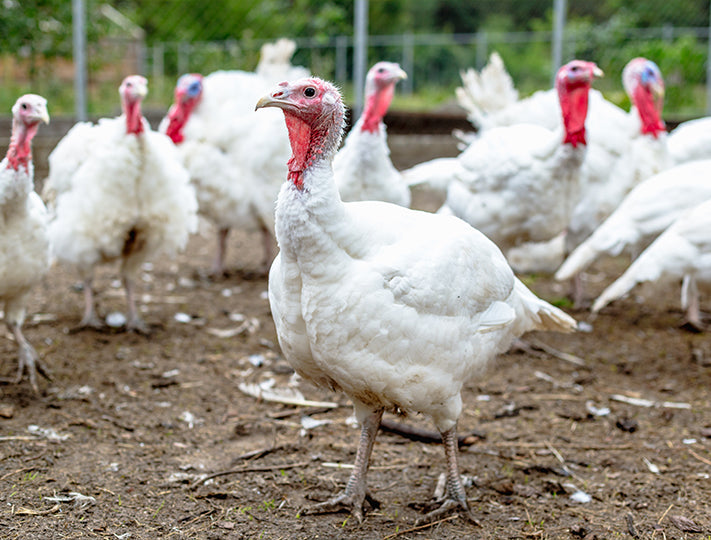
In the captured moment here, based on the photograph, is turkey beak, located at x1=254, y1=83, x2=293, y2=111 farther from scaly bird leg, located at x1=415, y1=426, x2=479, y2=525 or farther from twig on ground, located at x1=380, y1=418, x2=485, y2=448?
twig on ground, located at x1=380, y1=418, x2=485, y2=448

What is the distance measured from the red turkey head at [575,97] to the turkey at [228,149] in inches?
87.9

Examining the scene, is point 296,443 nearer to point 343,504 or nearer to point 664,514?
Result: point 343,504

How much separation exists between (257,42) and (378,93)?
6.35 m

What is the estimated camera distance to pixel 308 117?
110 inches

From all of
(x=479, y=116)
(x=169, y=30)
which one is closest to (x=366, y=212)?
(x=479, y=116)

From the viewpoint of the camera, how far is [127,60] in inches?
442

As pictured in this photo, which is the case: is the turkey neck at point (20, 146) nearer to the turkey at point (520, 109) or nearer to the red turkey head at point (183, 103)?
the red turkey head at point (183, 103)

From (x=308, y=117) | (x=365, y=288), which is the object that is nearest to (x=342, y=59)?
(x=308, y=117)

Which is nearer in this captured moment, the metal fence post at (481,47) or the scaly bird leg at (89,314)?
the scaly bird leg at (89,314)

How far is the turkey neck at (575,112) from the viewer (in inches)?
201

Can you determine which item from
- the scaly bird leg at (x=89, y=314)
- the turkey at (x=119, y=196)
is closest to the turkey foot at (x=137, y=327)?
the turkey at (x=119, y=196)

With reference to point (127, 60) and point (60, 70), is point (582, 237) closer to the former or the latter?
point (60, 70)

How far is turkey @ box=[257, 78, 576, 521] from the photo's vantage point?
277 cm

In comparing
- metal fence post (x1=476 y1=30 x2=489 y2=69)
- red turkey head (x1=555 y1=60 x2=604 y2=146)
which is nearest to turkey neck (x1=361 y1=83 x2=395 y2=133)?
red turkey head (x1=555 y1=60 x2=604 y2=146)
